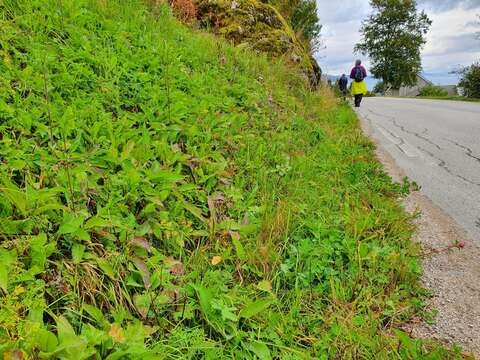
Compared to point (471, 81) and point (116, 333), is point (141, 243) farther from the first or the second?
point (471, 81)

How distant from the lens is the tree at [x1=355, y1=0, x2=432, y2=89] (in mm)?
52094

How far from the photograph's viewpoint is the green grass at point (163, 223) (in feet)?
5.11

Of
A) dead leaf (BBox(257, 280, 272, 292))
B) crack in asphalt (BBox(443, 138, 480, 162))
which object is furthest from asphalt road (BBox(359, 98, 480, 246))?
dead leaf (BBox(257, 280, 272, 292))

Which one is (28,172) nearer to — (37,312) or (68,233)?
(68,233)

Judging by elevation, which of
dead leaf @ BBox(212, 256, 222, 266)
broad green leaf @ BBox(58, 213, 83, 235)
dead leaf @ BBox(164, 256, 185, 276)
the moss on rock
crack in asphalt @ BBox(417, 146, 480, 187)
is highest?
the moss on rock

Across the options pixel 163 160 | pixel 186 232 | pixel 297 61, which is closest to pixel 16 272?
pixel 186 232

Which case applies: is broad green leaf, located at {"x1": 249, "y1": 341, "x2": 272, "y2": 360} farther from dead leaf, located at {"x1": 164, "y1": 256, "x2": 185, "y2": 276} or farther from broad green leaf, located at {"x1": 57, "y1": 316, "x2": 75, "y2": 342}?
broad green leaf, located at {"x1": 57, "y1": 316, "x2": 75, "y2": 342}

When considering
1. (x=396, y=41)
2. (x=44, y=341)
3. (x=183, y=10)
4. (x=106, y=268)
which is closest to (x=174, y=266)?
(x=106, y=268)

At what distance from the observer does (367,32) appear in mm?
55688

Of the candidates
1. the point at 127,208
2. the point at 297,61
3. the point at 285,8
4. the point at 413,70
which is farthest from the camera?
the point at 413,70

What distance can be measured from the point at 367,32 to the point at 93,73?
61.8m

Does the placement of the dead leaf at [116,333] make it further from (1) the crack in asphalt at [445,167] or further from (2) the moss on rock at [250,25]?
(2) the moss on rock at [250,25]

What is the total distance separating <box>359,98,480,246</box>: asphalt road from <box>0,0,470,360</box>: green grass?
0.62 meters

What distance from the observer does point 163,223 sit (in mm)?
2105
